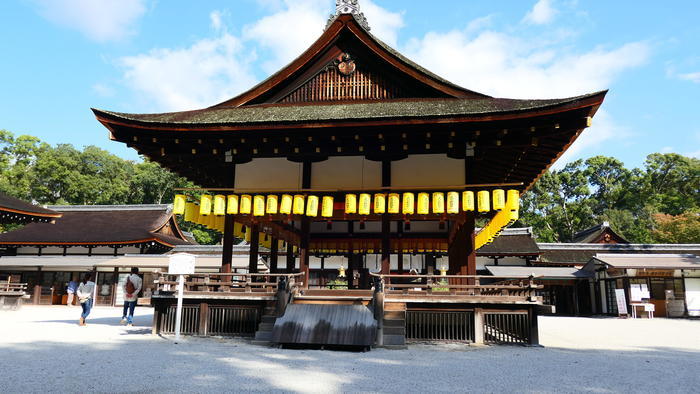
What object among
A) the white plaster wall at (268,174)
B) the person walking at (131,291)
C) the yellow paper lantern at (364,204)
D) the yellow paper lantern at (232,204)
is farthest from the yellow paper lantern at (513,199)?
the person walking at (131,291)

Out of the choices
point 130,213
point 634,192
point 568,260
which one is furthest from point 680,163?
point 130,213

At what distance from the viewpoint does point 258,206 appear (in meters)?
13.3

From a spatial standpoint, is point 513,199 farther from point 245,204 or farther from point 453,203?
point 245,204

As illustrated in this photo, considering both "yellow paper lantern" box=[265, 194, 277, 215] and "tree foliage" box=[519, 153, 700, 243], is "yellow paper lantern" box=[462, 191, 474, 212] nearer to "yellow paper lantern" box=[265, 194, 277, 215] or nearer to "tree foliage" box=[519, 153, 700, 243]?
"yellow paper lantern" box=[265, 194, 277, 215]

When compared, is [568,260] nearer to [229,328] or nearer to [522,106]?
[522,106]

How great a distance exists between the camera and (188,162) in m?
15.2

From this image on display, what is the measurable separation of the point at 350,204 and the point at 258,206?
2.63m

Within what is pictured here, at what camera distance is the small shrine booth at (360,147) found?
39.4 ft

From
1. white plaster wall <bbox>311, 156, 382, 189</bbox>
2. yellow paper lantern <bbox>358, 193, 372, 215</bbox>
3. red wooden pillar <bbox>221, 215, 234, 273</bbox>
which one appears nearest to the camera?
yellow paper lantern <bbox>358, 193, 372, 215</bbox>

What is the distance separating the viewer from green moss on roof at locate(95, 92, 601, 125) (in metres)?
12.0

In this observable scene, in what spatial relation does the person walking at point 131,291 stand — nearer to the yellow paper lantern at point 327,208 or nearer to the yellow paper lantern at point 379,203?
the yellow paper lantern at point 327,208

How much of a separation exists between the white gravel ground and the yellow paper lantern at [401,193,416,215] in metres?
3.53

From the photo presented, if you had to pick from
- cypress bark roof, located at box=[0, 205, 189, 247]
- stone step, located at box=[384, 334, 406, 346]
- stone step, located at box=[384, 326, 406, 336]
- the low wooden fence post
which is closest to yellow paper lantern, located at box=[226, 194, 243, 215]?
stone step, located at box=[384, 326, 406, 336]

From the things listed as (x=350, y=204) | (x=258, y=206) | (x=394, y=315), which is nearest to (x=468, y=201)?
(x=350, y=204)
